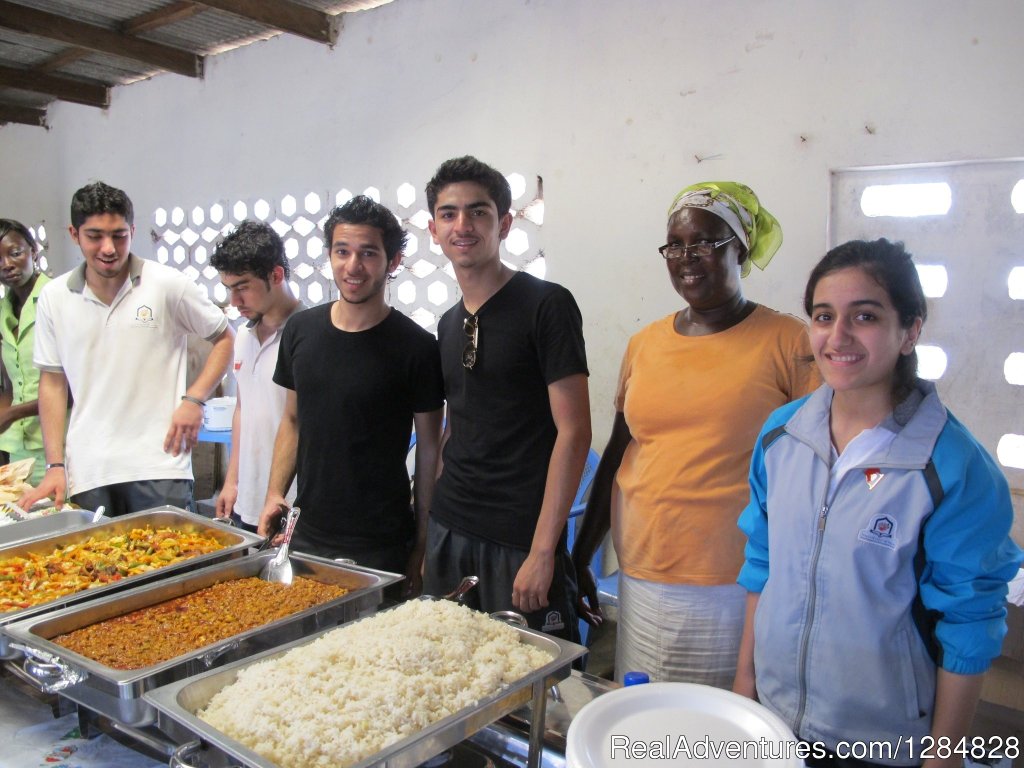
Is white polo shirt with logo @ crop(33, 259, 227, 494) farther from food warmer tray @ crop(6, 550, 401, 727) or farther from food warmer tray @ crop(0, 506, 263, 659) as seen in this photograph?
food warmer tray @ crop(6, 550, 401, 727)

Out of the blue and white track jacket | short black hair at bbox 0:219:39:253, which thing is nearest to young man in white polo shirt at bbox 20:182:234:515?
short black hair at bbox 0:219:39:253

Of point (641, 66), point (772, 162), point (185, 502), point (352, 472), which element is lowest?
point (185, 502)

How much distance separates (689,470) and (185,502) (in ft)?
5.77

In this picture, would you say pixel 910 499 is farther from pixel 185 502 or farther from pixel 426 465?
pixel 185 502

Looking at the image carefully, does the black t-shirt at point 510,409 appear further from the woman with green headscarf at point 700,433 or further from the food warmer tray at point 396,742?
the food warmer tray at point 396,742

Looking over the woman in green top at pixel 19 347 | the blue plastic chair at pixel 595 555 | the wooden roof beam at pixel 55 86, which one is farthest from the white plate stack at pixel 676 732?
the wooden roof beam at pixel 55 86

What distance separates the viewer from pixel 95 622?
1459 millimetres

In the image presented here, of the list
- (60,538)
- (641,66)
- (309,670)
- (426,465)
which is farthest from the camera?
(641,66)

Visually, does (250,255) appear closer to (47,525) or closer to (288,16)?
(47,525)

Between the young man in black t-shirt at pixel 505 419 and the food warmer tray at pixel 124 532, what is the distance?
511mm

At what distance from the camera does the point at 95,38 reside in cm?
449

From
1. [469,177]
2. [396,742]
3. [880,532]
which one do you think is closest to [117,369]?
[469,177]

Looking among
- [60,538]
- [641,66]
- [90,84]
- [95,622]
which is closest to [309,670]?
[95,622]

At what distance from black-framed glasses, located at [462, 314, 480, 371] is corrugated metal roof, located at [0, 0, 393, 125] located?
269 cm
